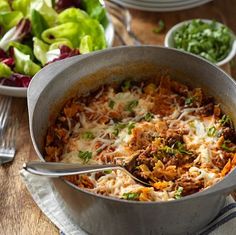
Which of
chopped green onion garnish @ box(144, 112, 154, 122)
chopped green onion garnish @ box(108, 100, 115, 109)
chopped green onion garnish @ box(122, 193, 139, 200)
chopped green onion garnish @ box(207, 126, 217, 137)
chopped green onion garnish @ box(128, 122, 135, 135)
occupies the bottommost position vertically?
chopped green onion garnish @ box(108, 100, 115, 109)

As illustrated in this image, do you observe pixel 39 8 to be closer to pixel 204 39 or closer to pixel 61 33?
pixel 61 33

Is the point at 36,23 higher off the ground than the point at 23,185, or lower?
higher

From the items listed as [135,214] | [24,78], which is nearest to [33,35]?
[24,78]

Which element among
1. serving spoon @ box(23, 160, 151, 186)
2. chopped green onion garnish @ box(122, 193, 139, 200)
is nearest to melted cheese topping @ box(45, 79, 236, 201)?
chopped green onion garnish @ box(122, 193, 139, 200)

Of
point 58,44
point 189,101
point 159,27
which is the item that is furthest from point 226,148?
point 159,27

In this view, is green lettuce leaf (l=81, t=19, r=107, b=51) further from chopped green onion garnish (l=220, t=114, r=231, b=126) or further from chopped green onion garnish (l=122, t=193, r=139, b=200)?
chopped green onion garnish (l=122, t=193, r=139, b=200)
